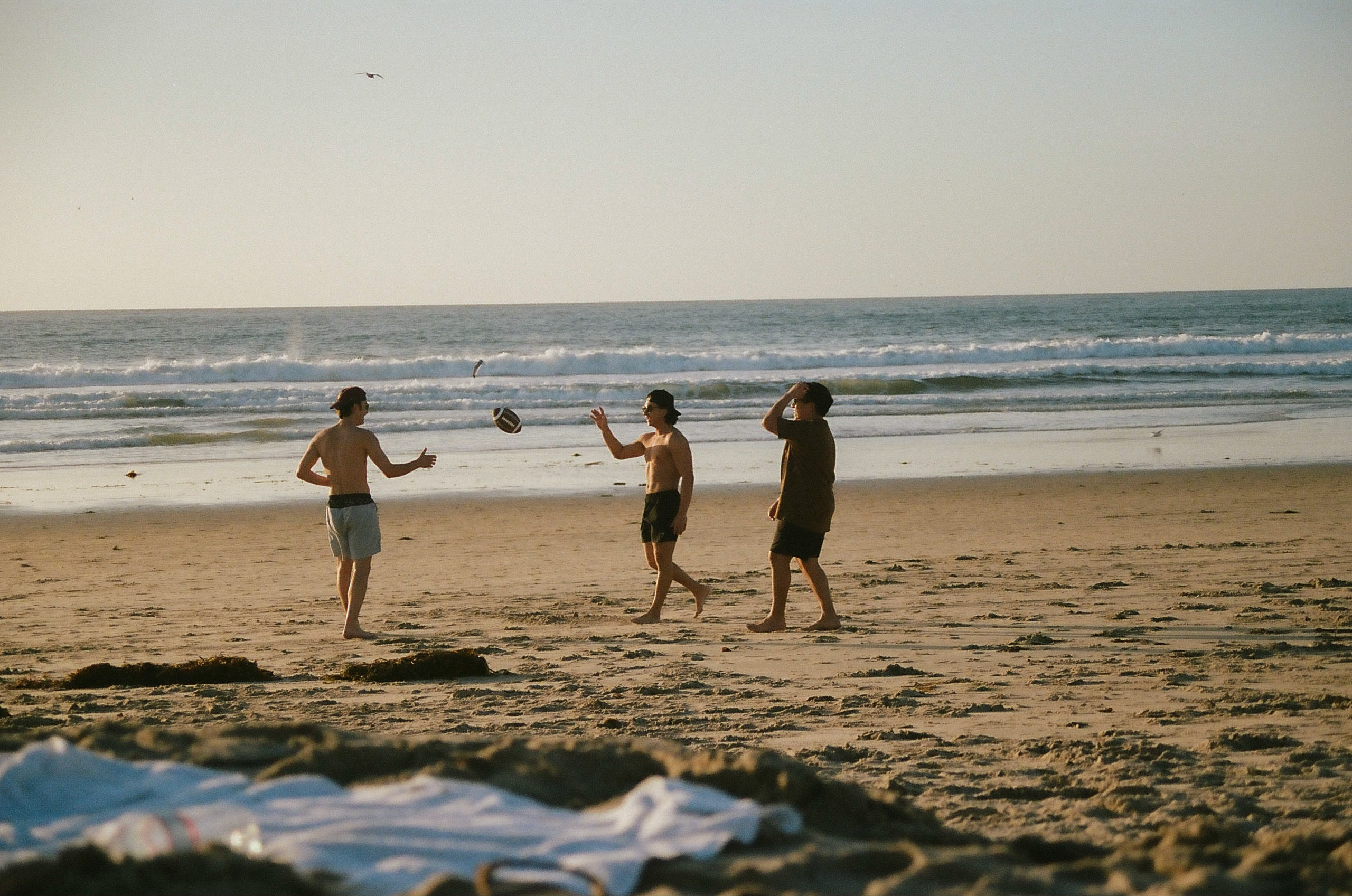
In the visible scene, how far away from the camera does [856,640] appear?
6.90m

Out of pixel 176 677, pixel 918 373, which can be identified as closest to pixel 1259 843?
pixel 176 677

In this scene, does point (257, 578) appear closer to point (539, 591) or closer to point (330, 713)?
point (539, 591)

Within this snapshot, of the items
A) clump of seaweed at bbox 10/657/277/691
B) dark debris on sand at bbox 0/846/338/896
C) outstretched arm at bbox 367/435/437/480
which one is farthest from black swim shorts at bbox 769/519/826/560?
dark debris on sand at bbox 0/846/338/896

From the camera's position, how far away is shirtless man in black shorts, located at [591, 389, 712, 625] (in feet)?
25.1

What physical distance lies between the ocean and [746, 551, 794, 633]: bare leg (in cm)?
694

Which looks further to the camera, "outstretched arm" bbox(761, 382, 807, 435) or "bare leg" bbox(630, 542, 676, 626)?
"bare leg" bbox(630, 542, 676, 626)

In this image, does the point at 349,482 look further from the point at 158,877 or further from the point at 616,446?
the point at 158,877

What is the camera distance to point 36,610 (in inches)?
321

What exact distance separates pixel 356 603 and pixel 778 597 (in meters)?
2.63

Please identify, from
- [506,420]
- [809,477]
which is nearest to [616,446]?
[506,420]

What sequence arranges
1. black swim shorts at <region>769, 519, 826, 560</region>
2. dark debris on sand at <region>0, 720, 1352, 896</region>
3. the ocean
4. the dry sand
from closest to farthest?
dark debris on sand at <region>0, 720, 1352, 896</region>, the dry sand, black swim shorts at <region>769, 519, 826, 560</region>, the ocean

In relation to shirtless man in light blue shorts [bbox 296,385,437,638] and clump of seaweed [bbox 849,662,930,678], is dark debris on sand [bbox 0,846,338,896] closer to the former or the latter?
clump of seaweed [bbox 849,662,930,678]

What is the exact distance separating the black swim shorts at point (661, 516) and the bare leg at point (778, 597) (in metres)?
0.73

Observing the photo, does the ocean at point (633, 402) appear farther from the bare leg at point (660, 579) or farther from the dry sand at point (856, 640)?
Answer: the bare leg at point (660, 579)
